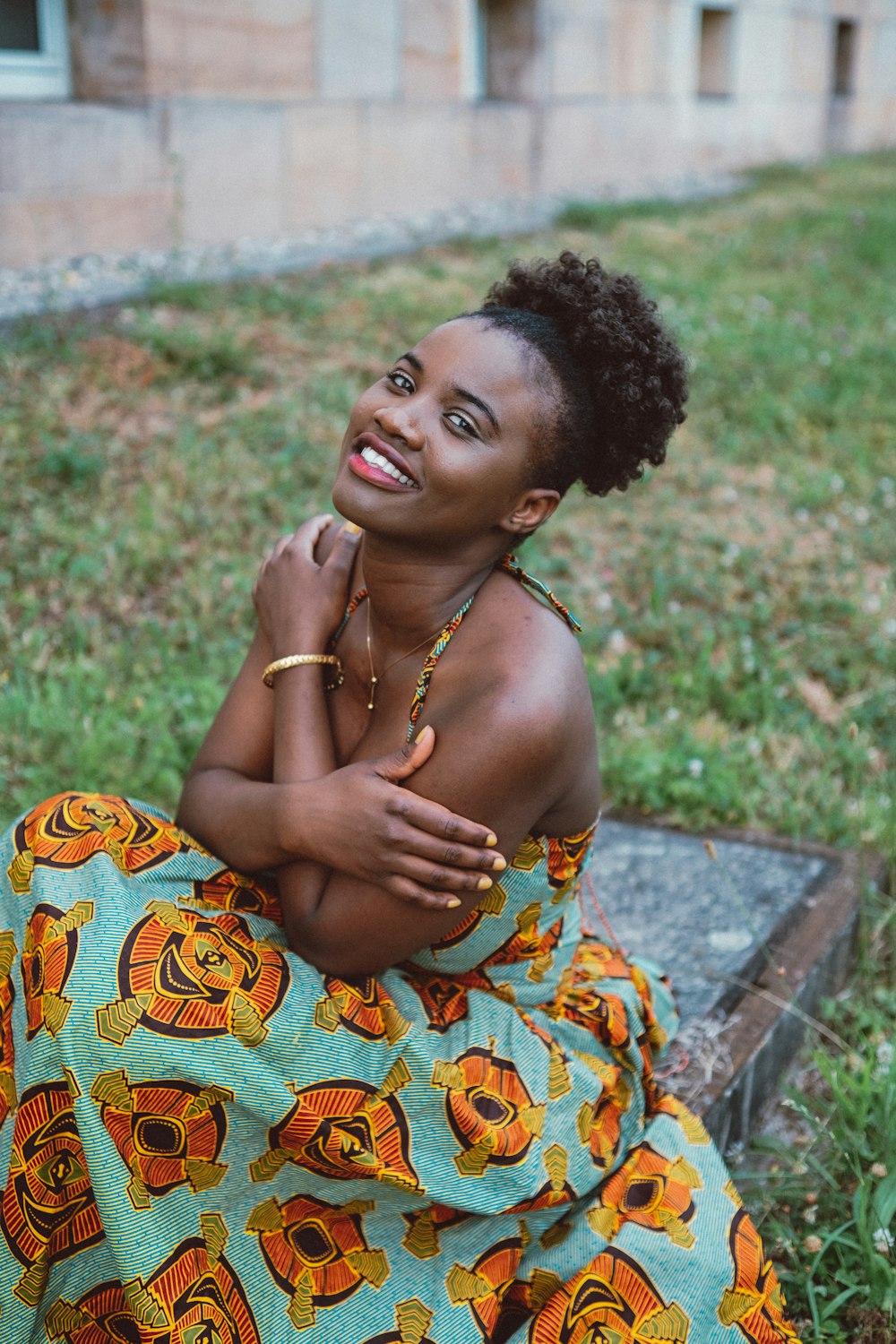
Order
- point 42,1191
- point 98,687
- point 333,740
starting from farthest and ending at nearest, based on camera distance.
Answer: point 98,687 → point 333,740 → point 42,1191

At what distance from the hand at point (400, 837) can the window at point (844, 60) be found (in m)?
16.5

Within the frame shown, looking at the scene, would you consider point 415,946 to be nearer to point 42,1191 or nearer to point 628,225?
point 42,1191

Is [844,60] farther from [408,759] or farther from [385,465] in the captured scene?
[408,759]

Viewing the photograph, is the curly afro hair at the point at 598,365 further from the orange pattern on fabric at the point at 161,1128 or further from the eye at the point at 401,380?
the orange pattern on fabric at the point at 161,1128

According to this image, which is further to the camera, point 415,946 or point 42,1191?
point 415,946

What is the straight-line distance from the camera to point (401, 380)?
6.66ft

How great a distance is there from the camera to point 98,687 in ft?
12.1

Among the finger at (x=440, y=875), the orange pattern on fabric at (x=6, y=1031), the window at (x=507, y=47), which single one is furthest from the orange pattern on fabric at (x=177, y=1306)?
the window at (x=507, y=47)

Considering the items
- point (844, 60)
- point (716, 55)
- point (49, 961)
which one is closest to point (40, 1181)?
point (49, 961)

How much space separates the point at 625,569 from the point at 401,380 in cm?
291

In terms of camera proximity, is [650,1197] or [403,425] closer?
[403,425]

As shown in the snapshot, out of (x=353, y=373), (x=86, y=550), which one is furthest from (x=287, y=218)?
(x=86, y=550)

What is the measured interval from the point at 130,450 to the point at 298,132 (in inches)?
127

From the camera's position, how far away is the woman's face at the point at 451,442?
1949 millimetres
